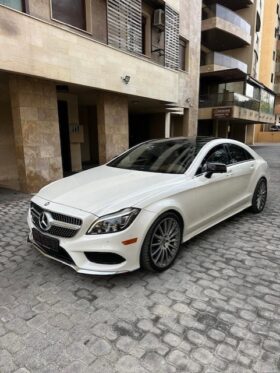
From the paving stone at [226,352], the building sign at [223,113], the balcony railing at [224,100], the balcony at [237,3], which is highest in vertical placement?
the balcony at [237,3]

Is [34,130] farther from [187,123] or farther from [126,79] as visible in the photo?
[187,123]

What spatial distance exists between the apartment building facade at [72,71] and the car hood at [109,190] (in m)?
3.80

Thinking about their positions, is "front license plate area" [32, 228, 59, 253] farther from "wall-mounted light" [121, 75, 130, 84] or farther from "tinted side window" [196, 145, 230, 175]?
"wall-mounted light" [121, 75, 130, 84]

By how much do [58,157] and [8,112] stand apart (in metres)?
2.63

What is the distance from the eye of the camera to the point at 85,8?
8.23 m

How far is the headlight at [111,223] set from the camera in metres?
2.71

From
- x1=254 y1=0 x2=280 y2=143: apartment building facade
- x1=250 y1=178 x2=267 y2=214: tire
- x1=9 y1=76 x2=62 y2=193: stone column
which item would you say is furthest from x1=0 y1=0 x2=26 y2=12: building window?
x1=254 y1=0 x2=280 y2=143: apartment building facade

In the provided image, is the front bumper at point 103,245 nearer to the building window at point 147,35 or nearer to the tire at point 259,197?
the tire at point 259,197

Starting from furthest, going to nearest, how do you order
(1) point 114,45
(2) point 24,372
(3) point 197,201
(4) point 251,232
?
(1) point 114,45 → (4) point 251,232 → (3) point 197,201 → (2) point 24,372

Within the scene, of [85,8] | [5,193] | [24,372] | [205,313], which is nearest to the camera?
[24,372]

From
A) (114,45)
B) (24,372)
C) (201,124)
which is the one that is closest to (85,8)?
(114,45)

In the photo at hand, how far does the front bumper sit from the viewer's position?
2689 millimetres

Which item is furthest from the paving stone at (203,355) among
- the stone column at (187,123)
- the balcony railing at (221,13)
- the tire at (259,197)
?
the balcony railing at (221,13)

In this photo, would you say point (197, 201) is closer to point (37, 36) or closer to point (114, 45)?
point (37, 36)
